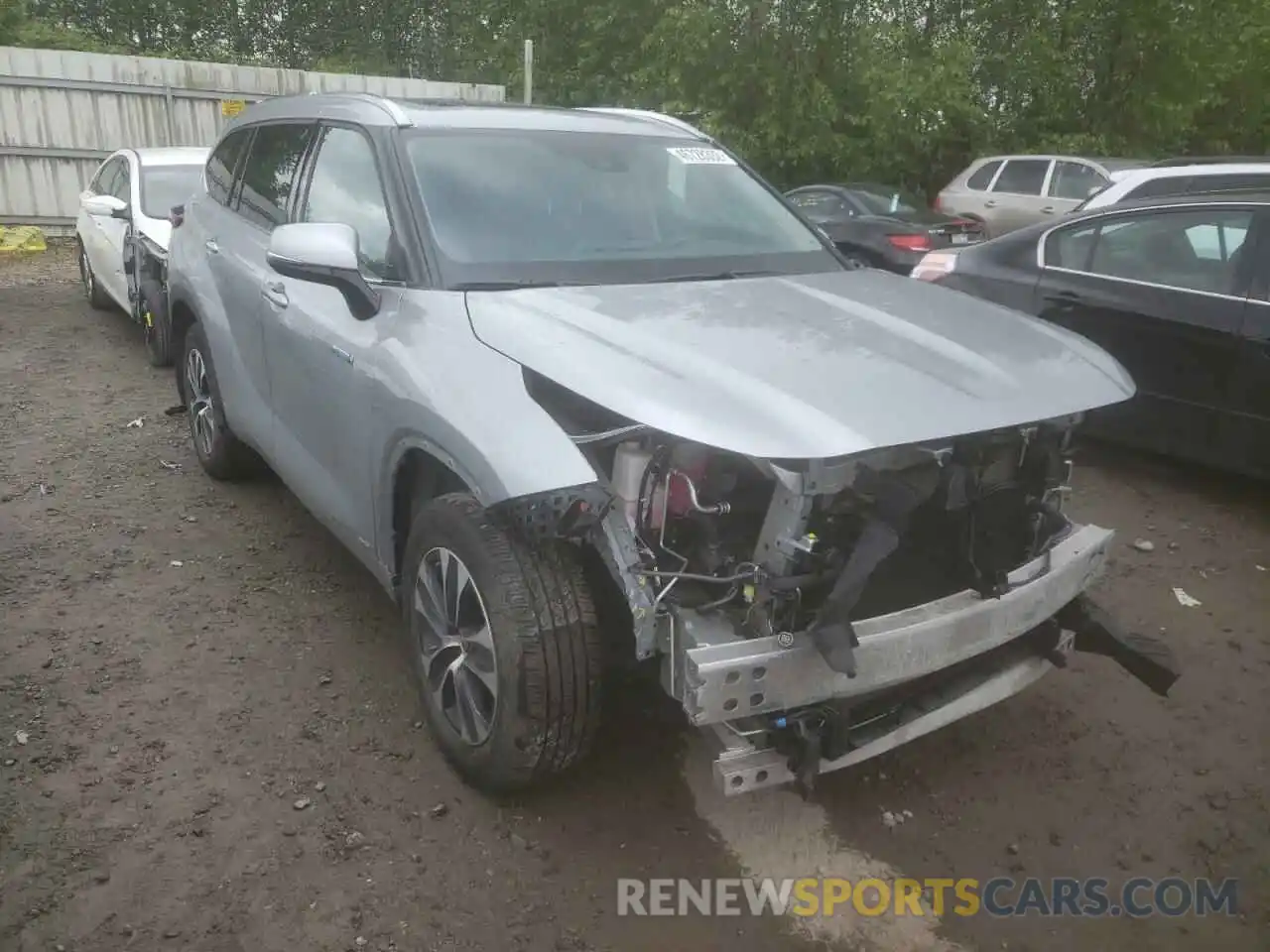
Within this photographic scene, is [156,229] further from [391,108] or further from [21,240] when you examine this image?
[21,240]

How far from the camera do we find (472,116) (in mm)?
3719

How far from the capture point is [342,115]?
12.5ft

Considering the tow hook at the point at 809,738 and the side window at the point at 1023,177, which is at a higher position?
the side window at the point at 1023,177

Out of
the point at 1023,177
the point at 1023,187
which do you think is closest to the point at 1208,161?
the point at 1023,187

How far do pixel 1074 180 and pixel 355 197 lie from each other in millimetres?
11531

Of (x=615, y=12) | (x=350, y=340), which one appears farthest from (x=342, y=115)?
(x=615, y=12)

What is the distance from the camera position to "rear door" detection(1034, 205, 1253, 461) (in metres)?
5.02

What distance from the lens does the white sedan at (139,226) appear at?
288 inches

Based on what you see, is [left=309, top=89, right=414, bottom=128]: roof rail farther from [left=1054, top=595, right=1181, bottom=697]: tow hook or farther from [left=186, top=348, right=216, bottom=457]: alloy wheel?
[left=1054, top=595, right=1181, bottom=697]: tow hook

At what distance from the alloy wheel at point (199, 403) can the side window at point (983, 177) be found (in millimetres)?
11392

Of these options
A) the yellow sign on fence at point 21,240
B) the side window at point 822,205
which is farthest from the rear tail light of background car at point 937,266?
the yellow sign on fence at point 21,240

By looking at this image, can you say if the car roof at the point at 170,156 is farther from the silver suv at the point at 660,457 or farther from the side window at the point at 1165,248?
the side window at the point at 1165,248

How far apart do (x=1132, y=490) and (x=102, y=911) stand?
5.01 m

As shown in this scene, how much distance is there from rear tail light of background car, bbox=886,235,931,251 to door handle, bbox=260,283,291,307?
24.9 feet
